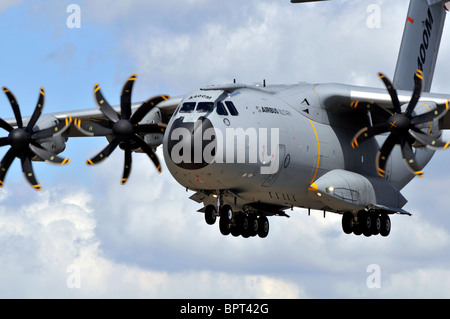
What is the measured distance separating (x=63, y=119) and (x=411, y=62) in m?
11.5

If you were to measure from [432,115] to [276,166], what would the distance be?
4.21m

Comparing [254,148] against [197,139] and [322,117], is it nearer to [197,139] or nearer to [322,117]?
[197,139]

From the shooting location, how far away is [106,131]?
24.1 metres

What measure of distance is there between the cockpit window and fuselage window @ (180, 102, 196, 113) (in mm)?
152

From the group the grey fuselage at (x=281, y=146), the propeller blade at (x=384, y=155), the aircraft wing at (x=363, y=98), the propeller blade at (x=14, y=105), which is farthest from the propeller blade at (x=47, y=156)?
the propeller blade at (x=384, y=155)

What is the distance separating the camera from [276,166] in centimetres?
2261

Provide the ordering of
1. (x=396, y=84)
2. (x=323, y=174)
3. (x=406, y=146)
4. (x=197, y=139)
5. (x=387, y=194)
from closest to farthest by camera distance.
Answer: (x=197, y=139)
(x=406, y=146)
(x=323, y=174)
(x=387, y=194)
(x=396, y=84)

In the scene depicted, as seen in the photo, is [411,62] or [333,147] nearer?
[333,147]

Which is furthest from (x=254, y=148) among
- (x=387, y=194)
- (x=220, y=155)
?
(x=387, y=194)

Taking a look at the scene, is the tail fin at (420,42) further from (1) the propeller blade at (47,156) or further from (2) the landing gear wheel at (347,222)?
(1) the propeller blade at (47,156)

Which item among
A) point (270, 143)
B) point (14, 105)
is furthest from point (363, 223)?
point (14, 105)

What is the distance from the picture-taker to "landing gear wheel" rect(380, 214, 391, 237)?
2634 centimetres

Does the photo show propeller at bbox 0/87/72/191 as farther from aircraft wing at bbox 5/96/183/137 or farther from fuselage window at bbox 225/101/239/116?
fuselage window at bbox 225/101/239/116

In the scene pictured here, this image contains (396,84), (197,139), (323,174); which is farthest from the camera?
(396,84)
